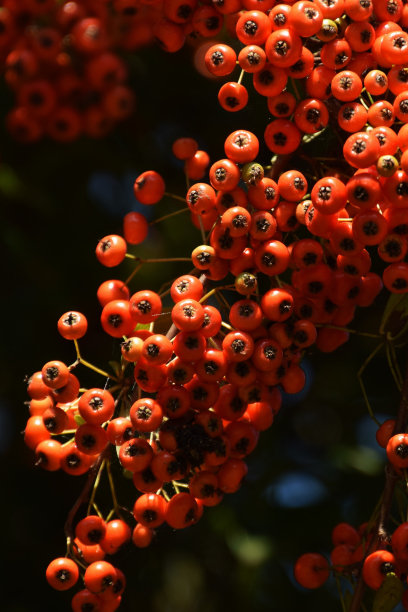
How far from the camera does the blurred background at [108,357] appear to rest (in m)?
2.89

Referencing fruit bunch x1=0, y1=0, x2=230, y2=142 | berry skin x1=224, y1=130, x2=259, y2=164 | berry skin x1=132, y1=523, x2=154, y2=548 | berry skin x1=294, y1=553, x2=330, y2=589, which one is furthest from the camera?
fruit bunch x1=0, y1=0, x2=230, y2=142

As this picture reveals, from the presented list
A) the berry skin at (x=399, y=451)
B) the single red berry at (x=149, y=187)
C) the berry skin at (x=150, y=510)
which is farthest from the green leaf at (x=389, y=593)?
the single red berry at (x=149, y=187)

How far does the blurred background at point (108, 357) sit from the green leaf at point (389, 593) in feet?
3.62

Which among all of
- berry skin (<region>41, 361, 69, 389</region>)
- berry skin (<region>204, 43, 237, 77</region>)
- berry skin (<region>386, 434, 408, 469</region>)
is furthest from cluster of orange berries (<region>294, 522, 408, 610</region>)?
berry skin (<region>204, 43, 237, 77</region>)

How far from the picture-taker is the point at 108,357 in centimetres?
279

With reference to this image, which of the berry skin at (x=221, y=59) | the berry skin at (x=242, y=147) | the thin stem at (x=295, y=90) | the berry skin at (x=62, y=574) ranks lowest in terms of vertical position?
the berry skin at (x=62, y=574)

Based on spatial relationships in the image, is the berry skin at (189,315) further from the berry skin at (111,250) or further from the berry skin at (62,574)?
the berry skin at (62,574)

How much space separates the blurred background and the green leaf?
3.62 ft

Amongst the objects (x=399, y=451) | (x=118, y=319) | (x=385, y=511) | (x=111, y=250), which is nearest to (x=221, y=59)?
(x=111, y=250)

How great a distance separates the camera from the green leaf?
180cm

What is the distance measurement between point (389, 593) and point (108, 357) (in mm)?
1319

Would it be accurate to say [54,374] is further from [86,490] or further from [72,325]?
[86,490]

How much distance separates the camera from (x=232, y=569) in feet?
10.1

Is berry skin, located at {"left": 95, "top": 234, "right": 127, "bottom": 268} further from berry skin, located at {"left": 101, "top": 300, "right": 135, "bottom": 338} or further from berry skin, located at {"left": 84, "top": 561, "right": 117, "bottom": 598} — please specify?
berry skin, located at {"left": 84, "top": 561, "right": 117, "bottom": 598}
